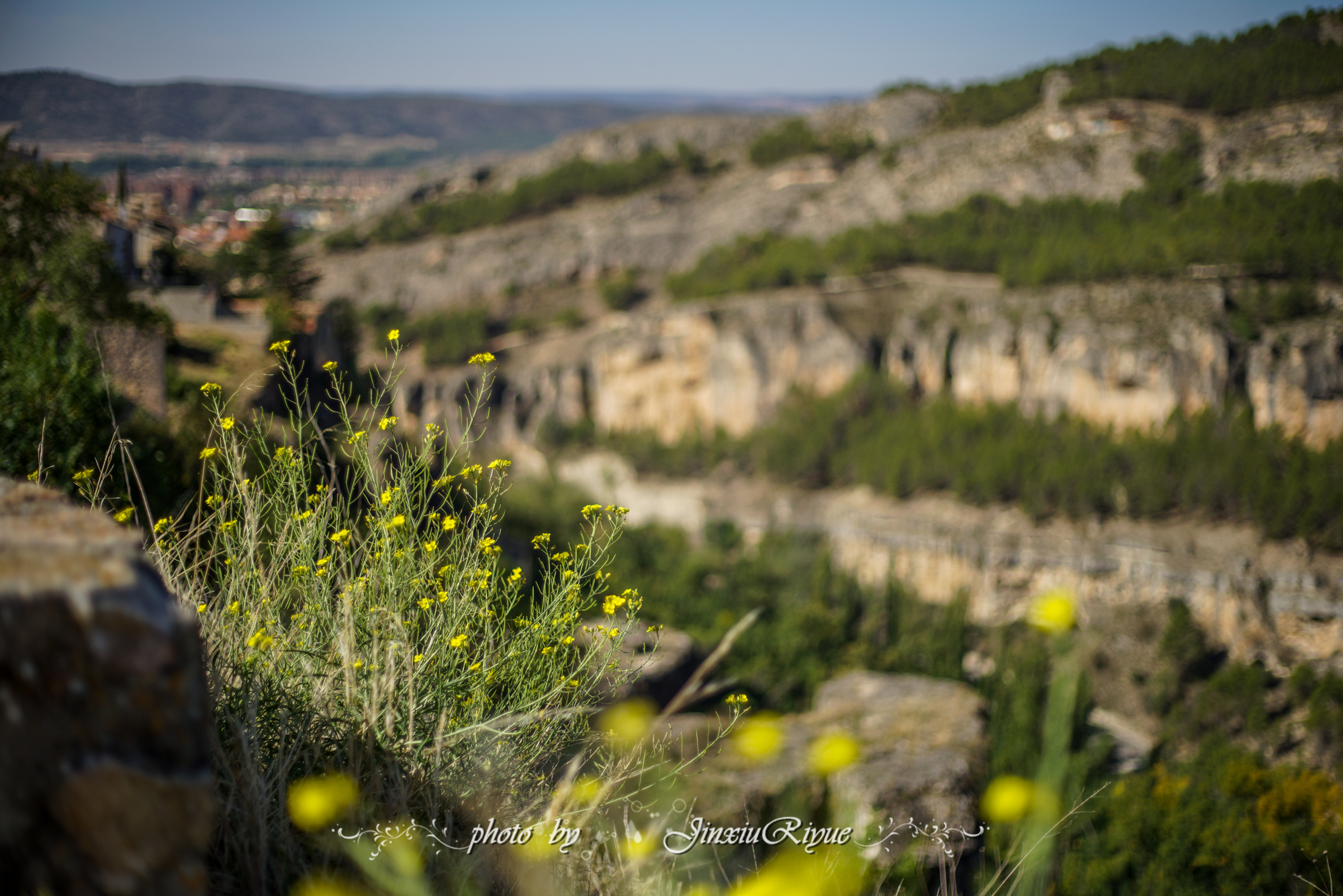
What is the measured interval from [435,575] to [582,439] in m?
31.7

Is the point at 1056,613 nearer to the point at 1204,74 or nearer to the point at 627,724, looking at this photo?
the point at 627,724

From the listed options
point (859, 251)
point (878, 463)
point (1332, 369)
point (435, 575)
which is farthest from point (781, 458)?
point (435, 575)

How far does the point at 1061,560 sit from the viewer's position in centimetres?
2269

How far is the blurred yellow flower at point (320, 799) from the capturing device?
1.77 metres

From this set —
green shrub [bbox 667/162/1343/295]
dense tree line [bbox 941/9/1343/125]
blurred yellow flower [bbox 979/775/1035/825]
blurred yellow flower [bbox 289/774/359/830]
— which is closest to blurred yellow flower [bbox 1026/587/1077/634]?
blurred yellow flower [bbox 979/775/1035/825]

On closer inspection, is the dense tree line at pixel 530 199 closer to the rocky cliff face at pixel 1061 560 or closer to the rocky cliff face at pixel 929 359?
the rocky cliff face at pixel 929 359

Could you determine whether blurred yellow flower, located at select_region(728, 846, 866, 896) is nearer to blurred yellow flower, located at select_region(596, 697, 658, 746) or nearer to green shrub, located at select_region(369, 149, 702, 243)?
blurred yellow flower, located at select_region(596, 697, 658, 746)

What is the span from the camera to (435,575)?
2834mm

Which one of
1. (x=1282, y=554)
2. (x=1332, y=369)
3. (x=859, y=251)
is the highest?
(x=859, y=251)

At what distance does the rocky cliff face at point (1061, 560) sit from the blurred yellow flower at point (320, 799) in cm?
2009

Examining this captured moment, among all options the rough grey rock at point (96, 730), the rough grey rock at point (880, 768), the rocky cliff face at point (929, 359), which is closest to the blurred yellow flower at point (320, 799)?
the rough grey rock at point (96, 730)

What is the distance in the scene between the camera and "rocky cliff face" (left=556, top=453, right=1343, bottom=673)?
65.7ft

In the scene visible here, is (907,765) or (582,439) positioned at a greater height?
(907,765)

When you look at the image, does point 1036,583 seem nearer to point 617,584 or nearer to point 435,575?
point 617,584
